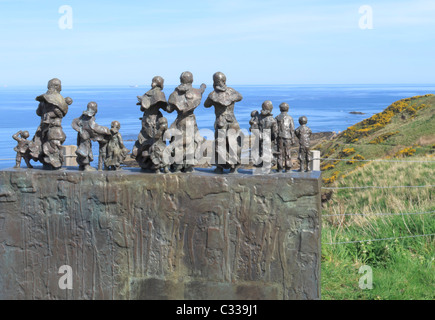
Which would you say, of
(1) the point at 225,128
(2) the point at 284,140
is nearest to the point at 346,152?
(2) the point at 284,140

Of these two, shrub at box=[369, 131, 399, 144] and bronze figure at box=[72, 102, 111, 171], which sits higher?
shrub at box=[369, 131, 399, 144]

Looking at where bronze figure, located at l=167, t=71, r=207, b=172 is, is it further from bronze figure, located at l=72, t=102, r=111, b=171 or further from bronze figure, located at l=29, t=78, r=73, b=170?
bronze figure, located at l=29, t=78, r=73, b=170

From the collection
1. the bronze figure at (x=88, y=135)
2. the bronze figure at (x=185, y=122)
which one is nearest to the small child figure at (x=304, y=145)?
the bronze figure at (x=185, y=122)

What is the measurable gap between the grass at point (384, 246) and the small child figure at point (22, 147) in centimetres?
379

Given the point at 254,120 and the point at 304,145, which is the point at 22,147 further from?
the point at 304,145

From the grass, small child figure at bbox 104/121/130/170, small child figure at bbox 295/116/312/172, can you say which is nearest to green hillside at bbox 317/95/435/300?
the grass

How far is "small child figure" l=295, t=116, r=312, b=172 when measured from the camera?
18.5ft

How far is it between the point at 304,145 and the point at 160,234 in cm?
178

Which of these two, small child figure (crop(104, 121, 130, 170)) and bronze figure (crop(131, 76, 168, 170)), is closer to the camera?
bronze figure (crop(131, 76, 168, 170))

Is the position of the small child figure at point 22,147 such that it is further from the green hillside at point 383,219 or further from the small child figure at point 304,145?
the green hillside at point 383,219

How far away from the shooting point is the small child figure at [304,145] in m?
5.65

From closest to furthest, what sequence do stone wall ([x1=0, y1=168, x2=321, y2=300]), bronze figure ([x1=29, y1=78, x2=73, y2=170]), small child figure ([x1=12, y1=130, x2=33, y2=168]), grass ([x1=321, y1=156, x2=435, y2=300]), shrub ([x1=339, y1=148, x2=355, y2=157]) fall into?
stone wall ([x1=0, y1=168, x2=321, y2=300])
bronze figure ([x1=29, y1=78, x2=73, y2=170])
small child figure ([x1=12, y1=130, x2=33, y2=168])
grass ([x1=321, y1=156, x2=435, y2=300])
shrub ([x1=339, y1=148, x2=355, y2=157])

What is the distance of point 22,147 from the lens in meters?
5.85

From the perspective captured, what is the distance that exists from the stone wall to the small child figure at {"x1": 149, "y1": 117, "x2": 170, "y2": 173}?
0.43ft
